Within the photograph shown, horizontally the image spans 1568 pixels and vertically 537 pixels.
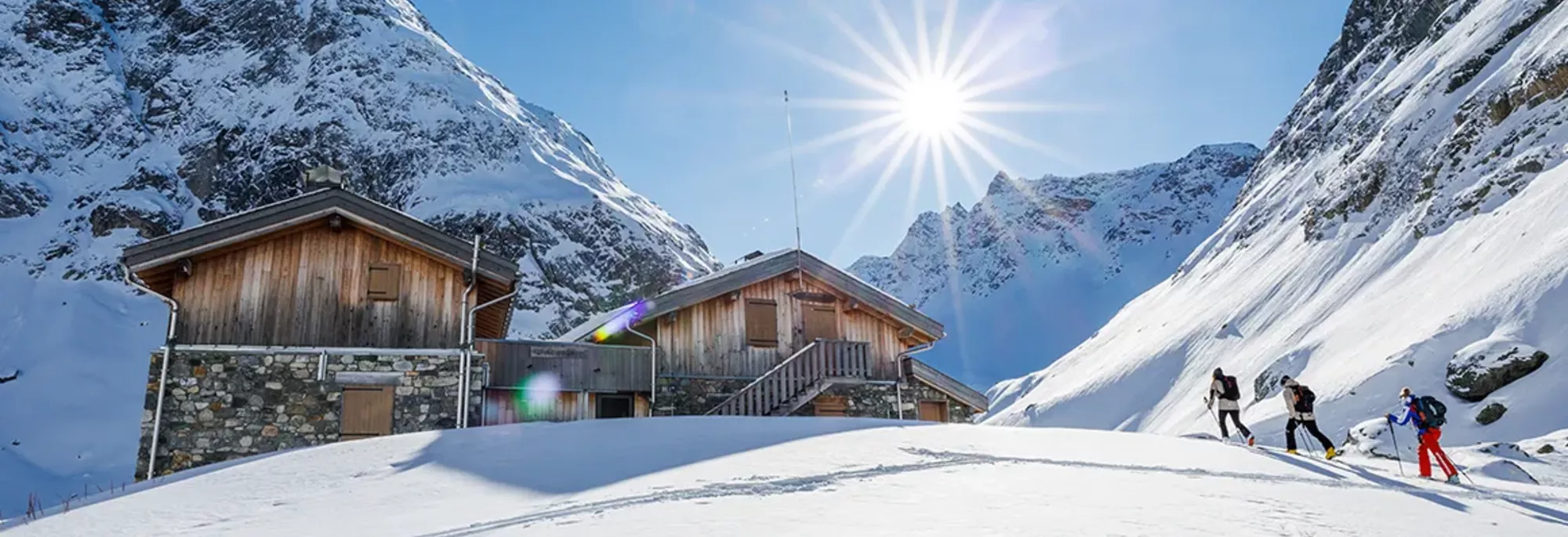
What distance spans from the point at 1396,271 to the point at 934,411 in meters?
24.8

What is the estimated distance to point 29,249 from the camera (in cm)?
6375

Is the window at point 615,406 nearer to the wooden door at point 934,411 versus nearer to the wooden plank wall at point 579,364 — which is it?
the wooden plank wall at point 579,364

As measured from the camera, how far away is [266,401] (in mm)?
16688

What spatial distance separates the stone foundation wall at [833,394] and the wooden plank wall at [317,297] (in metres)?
5.20

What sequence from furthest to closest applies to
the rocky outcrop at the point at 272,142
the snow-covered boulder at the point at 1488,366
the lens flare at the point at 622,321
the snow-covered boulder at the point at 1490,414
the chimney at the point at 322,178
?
the rocky outcrop at the point at 272,142, the snow-covered boulder at the point at 1488,366, the snow-covered boulder at the point at 1490,414, the lens flare at the point at 622,321, the chimney at the point at 322,178

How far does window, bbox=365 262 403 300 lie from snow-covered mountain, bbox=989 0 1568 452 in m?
23.5

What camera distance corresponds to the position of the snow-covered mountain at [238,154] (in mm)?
62656

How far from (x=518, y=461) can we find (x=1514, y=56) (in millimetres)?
52570

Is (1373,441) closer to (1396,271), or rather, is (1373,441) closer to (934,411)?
(934,411)

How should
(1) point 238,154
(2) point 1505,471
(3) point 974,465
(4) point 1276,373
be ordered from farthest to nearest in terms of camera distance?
(1) point 238,154
(4) point 1276,373
(2) point 1505,471
(3) point 974,465

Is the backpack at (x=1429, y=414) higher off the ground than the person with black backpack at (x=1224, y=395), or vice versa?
the person with black backpack at (x=1224, y=395)

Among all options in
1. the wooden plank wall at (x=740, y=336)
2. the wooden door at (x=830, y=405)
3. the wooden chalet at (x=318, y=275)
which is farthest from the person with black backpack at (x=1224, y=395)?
the wooden chalet at (x=318, y=275)

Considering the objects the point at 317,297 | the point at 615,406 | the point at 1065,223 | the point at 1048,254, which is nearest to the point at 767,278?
the point at 615,406

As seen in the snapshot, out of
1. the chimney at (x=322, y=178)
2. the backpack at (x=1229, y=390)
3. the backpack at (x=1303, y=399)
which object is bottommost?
the backpack at (x=1303, y=399)
